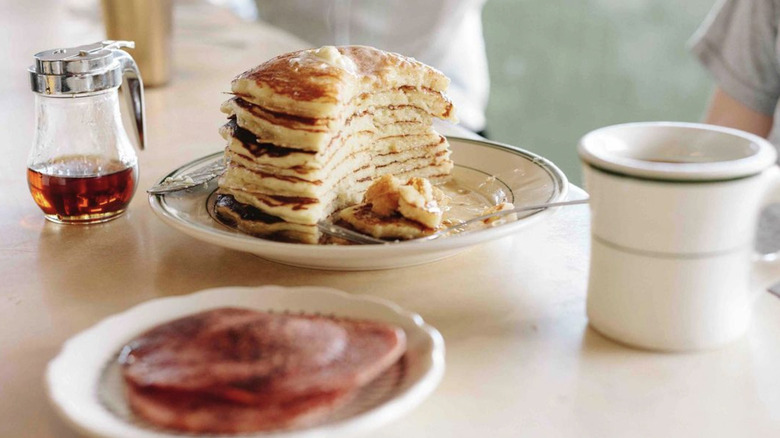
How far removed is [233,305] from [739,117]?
134 centimetres

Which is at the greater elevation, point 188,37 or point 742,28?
point 742,28

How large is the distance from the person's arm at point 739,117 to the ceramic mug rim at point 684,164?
3.49 ft

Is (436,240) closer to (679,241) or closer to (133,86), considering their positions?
(679,241)

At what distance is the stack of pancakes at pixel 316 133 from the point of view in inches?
34.9

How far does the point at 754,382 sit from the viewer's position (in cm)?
66

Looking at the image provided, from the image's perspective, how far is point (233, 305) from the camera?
677 millimetres

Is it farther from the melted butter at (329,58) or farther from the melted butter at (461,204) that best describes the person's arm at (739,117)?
the melted butter at (329,58)

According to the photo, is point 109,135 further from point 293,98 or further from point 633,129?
point 633,129

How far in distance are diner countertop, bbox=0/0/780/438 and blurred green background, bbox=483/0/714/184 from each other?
2.73 m

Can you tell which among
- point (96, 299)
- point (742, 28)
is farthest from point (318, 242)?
point (742, 28)

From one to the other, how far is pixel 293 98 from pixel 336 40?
1.94 metres

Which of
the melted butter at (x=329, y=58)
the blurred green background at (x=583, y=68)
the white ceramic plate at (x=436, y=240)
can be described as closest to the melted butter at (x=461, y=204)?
the white ceramic plate at (x=436, y=240)

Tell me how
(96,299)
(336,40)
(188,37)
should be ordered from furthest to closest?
(336,40), (188,37), (96,299)

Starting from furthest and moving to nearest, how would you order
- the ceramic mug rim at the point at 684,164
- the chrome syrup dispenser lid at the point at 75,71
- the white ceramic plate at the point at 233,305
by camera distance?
the chrome syrup dispenser lid at the point at 75,71, the ceramic mug rim at the point at 684,164, the white ceramic plate at the point at 233,305
